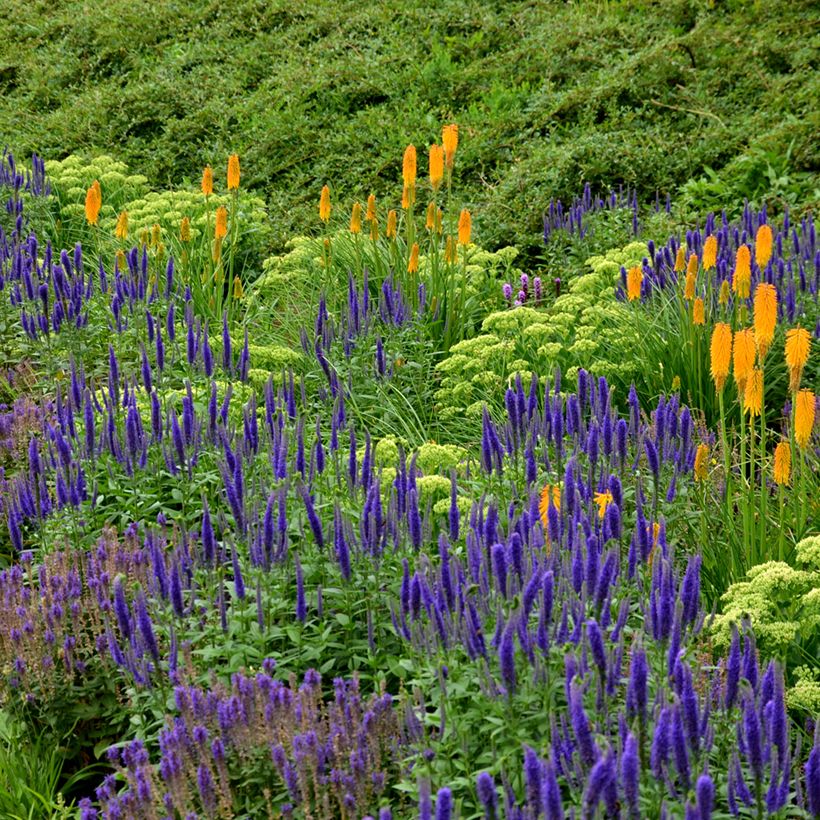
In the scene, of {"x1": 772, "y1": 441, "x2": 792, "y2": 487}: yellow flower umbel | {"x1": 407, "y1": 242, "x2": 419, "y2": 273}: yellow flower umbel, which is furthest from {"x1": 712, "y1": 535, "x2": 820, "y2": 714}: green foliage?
{"x1": 407, "y1": 242, "x2": 419, "y2": 273}: yellow flower umbel

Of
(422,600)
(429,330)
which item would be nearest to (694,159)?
(429,330)

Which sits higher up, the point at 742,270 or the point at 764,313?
the point at 742,270

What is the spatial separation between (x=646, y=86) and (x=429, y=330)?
15.6 ft

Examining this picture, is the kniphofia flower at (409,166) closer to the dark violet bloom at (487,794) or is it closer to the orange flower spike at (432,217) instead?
the orange flower spike at (432,217)

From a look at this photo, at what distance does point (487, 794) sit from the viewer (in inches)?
90.8

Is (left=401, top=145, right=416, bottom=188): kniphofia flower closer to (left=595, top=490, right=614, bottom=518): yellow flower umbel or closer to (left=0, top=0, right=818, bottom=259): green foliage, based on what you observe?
(left=0, top=0, right=818, bottom=259): green foliage

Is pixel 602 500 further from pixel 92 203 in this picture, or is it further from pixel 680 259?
pixel 92 203

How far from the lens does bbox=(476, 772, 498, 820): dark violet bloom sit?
2262 mm

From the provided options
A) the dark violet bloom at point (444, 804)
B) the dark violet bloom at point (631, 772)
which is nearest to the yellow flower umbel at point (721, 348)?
the dark violet bloom at point (631, 772)

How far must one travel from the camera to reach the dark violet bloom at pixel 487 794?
226 cm

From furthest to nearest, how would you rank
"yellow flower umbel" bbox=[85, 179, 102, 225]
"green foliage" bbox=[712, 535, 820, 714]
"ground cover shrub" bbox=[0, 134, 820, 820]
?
"yellow flower umbel" bbox=[85, 179, 102, 225] → "green foliage" bbox=[712, 535, 820, 714] → "ground cover shrub" bbox=[0, 134, 820, 820]

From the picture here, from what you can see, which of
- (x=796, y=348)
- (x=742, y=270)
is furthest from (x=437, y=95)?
(x=796, y=348)

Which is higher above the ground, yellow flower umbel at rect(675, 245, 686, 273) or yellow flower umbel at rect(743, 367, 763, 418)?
yellow flower umbel at rect(675, 245, 686, 273)

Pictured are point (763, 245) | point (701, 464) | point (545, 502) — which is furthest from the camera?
point (763, 245)
